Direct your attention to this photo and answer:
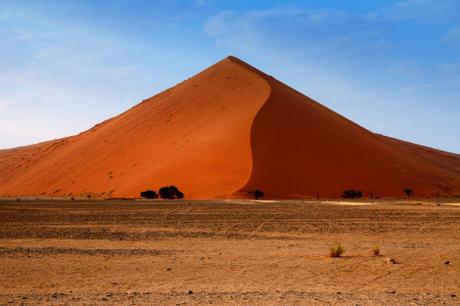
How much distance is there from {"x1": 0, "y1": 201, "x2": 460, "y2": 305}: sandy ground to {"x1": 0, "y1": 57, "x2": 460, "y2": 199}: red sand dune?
29.4m

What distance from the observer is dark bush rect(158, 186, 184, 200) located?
4888 centimetres

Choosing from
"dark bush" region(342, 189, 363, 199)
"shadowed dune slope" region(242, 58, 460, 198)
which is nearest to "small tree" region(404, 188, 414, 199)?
"shadowed dune slope" region(242, 58, 460, 198)

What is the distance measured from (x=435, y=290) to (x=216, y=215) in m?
17.9

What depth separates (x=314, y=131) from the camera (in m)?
64.0

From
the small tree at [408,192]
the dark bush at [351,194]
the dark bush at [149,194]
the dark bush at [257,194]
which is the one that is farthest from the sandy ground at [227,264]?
the small tree at [408,192]

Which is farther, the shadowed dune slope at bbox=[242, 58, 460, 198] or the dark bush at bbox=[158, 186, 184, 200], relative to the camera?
the shadowed dune slope at bbox=[242, 58, 460, 198]

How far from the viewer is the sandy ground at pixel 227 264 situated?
29.7 feet

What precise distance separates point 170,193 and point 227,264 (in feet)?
121

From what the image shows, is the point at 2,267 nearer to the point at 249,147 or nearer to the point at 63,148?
the point at 249,147

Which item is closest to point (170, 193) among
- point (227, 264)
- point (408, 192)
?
point (408, 192)

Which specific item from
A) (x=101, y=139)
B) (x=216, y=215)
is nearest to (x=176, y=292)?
(x=216, y=215)

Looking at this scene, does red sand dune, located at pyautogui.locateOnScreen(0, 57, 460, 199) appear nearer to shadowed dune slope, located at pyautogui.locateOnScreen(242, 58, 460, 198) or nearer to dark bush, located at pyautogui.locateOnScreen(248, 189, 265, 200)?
shadowed dune slope, located at pyautogui.locateOnScreen(242, 58, 460, 198)

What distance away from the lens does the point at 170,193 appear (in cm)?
4906

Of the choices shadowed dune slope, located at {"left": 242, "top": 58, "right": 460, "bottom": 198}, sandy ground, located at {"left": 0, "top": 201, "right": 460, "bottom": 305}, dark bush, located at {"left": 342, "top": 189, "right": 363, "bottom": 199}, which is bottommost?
sandy ground, located at {"left": 0, "top": 201, "right": 460, "bottom": 305}
